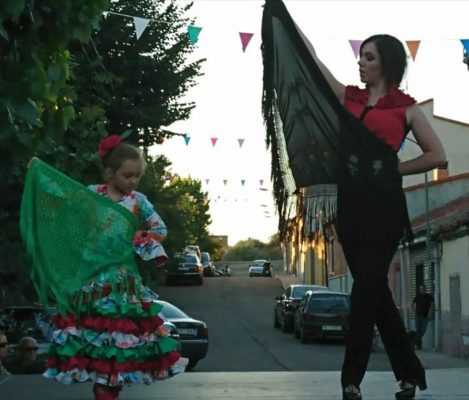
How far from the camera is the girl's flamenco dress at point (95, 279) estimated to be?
6207mm

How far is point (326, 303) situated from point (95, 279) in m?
28.7

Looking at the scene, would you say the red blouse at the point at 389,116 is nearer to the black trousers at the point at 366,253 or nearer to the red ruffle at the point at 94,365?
the black trousers at the point at 366,253

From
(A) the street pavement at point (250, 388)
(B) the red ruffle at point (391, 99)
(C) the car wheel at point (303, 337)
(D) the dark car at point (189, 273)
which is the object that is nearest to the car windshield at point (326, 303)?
(C) the car wheel at point (303, 337)

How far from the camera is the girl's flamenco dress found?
6.21 metres

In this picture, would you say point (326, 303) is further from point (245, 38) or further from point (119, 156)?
point (119, 156)

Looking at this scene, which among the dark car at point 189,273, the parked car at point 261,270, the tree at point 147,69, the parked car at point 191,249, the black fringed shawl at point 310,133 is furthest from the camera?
the parked car at point 261,270

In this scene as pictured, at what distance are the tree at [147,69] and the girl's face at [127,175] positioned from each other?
20.0 meters

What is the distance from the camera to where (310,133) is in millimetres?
6297

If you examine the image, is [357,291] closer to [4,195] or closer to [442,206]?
[4,195]

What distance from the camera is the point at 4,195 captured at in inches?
621

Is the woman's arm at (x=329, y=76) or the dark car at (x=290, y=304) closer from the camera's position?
the woman's arm at (x=329, y=76)

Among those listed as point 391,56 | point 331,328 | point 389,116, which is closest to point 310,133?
point 389,116

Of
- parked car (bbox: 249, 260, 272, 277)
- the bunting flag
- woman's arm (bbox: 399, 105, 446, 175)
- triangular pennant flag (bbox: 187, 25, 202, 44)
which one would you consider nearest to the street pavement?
woman's arm (bbox: 399, 105, 446, 175)

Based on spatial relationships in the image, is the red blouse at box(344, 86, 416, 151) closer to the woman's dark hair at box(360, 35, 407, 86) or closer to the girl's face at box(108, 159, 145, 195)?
the woman's dark hair at box(360, 35, 407, 86)
